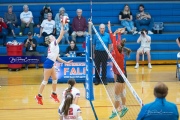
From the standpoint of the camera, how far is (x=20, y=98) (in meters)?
14.5

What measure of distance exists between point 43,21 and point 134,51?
14.8 ft

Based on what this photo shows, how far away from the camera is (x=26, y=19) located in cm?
2091

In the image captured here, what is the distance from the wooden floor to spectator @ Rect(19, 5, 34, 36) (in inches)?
95.0

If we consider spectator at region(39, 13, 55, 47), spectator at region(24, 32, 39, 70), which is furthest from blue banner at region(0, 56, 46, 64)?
spectator at region(39, 13, 55, 47)

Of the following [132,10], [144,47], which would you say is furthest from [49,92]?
[132,10]

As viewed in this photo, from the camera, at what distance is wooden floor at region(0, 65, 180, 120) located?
12738mm

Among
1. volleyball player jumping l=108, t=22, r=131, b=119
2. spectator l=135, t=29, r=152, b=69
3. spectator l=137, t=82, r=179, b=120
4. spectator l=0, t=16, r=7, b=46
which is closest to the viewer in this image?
spectator l=137, t=82, r=179, b=120

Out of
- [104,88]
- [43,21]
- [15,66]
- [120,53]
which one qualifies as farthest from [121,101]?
[43,21]

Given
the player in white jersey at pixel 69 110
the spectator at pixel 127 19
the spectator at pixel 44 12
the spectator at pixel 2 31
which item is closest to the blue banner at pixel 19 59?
the spectator at pixel 2 31

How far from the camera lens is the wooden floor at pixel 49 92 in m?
12.7

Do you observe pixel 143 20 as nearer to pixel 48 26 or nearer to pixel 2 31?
pixel 48 26

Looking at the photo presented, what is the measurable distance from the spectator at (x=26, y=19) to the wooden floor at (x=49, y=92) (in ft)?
7.92

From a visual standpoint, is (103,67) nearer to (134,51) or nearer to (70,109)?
(134,51)

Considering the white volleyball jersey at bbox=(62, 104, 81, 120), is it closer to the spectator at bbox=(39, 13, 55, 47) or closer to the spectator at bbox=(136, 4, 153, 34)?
the spectator at bbox=(39, 13, 55, 47)
